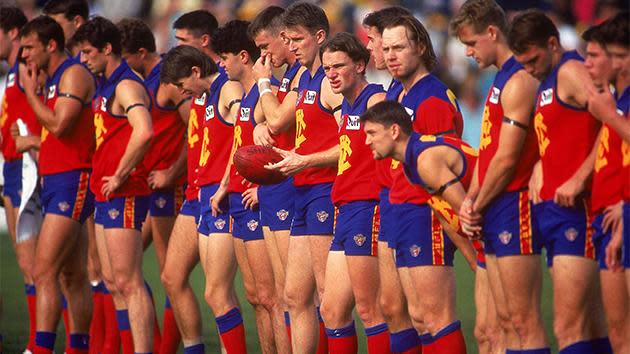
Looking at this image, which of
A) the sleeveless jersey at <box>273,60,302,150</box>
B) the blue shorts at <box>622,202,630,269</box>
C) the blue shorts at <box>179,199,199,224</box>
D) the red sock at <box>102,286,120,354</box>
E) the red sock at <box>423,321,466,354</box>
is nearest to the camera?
the blue shorts at <box>622,202,630,269</box>

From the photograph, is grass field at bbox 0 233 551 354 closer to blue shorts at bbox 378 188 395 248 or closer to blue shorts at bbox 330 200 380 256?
blue shorts at bbox 330 200 380 256

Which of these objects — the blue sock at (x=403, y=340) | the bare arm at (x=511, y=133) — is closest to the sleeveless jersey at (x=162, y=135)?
the blue sock at (x=403, y=340)

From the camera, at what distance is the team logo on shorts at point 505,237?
6.69 m

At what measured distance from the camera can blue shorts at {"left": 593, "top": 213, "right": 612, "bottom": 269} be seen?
6.17 meters

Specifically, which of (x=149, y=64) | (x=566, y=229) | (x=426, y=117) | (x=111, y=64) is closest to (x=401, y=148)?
(x=426, y=117)

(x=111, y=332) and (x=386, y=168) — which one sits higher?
(x=386, y=168)

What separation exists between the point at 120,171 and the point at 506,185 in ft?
11.3

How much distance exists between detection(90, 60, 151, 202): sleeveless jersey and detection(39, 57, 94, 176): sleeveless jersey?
15.7 inches

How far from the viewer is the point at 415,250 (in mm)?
7152

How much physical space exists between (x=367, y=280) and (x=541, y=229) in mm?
1400

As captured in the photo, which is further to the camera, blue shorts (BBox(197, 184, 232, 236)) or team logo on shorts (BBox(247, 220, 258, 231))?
blue shorts (BBox(197, 184, 232, 236))

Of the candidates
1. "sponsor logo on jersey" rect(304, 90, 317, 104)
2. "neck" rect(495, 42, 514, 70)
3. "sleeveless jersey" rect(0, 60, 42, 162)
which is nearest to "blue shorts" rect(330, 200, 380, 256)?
"sponsor logo on jersey" rect(304, 90, 317, 104)

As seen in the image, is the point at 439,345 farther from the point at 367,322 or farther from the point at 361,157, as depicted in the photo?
the point at 361,157

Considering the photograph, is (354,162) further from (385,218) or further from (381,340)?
(381,340)
